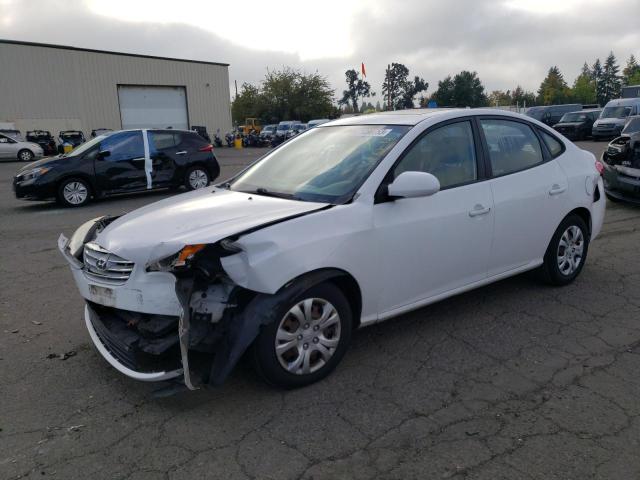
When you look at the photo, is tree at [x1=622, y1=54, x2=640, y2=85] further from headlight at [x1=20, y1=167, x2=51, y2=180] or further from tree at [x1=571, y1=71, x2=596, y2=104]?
headlight at [x1=20, y1=167, x2=51, y2=180]

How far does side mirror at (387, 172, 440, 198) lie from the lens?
3.36 metres

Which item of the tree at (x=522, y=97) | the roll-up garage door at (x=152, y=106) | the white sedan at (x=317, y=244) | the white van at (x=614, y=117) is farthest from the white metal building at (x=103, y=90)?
the tree at (x=522, y=97)

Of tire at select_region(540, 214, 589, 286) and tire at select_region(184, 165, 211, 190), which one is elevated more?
tire at select_region(184, 165, 211, 190)

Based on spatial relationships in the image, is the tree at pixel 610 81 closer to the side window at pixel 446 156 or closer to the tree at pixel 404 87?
the tree at pixel 404 87

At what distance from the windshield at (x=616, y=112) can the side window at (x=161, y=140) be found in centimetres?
2465

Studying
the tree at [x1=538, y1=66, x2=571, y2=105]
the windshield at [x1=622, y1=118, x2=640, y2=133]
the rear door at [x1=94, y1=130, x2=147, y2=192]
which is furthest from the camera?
the tree at [x1=538, y1=66, x2=571, y2=105]

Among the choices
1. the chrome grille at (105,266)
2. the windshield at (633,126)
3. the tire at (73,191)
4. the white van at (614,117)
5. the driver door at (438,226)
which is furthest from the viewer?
the white van at (614,117)

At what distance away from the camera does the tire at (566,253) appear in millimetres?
4762

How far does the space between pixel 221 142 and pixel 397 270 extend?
39.2 metres

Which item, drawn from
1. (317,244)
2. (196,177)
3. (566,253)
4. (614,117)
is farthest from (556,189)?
(614,117)

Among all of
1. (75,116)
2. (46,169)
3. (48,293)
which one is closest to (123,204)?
(46,169)

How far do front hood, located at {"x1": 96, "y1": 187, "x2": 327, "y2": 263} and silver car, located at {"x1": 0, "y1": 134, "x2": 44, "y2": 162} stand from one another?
24.3 m

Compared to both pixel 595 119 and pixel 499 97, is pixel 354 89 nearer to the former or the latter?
pixel 499 97

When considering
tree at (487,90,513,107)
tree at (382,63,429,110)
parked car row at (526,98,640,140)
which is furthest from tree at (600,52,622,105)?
parked car row at (526,98,640,140)
